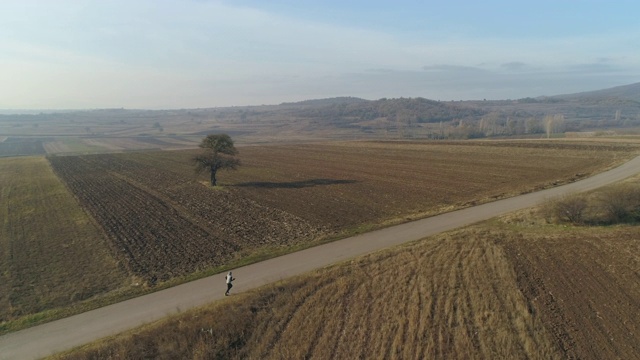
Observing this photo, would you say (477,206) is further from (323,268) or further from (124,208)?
(124,208)

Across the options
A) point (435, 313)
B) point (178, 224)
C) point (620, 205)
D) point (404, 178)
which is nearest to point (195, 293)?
point (435, 313)

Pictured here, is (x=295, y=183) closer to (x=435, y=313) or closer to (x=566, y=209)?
(x=566, y=209)

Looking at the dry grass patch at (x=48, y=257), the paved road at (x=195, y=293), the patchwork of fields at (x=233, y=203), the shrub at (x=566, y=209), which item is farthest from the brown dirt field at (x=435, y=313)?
the dry grass patch at (x=48, y=257)

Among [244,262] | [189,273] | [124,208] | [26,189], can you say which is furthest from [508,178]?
[26,189]

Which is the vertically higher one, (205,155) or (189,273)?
(205,155)

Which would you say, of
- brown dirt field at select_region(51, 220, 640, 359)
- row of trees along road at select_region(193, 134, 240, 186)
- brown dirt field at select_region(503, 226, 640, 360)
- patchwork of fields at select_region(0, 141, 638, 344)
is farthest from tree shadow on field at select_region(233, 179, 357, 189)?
brown dirt field at select_region(503, 226, 640, 360)

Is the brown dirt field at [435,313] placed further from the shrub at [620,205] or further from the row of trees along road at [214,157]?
the row of trees along road at [214,157]
